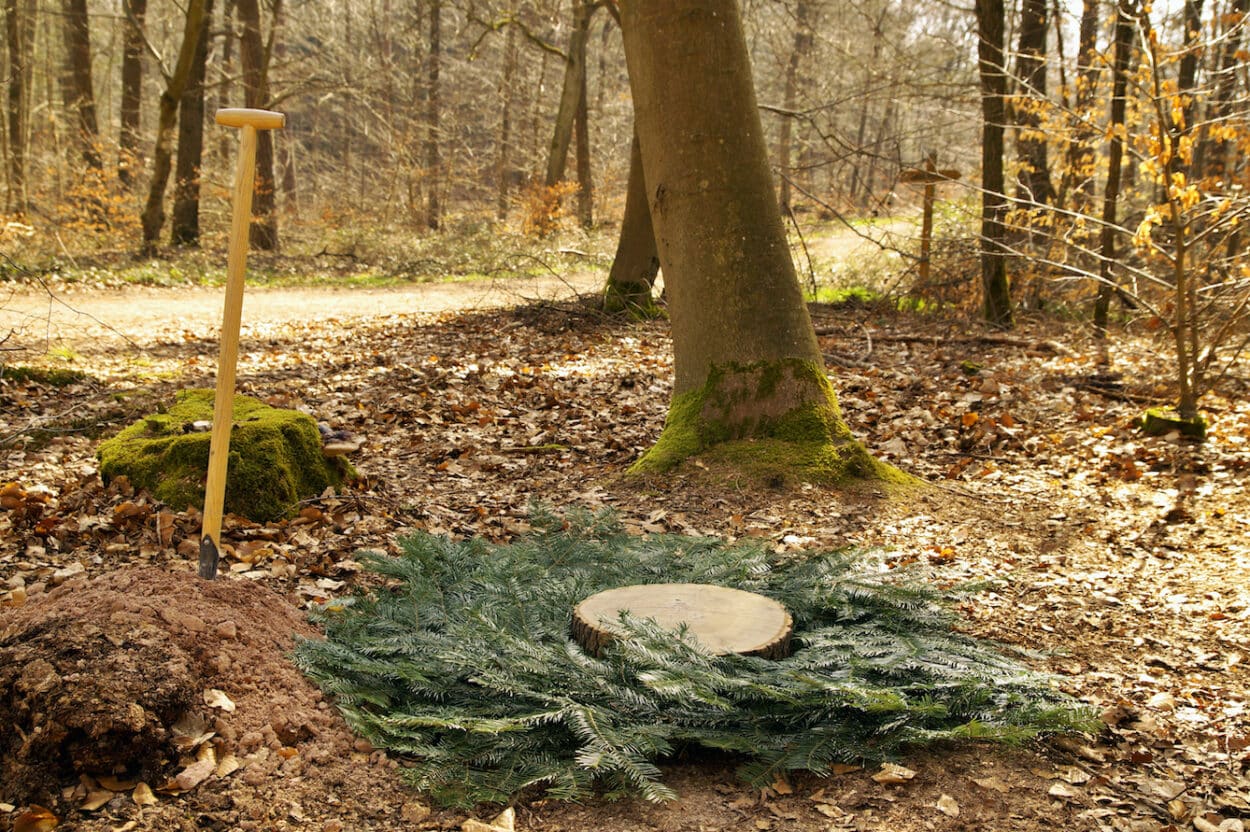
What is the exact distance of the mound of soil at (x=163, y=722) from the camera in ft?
8.09

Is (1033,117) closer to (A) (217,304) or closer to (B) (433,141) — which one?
(A) (217,304)

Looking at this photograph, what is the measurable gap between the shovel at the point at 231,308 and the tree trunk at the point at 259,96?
15426 millimetres

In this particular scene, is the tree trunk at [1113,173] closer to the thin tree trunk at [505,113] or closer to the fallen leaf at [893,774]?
the fallen leaf at [893,774]

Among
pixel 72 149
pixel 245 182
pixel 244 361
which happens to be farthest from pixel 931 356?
pixel 72 149

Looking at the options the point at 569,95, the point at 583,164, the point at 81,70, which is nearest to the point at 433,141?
the point at 583,164

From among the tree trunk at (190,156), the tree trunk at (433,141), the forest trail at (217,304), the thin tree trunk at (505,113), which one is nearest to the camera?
the forest trail at (217,304)

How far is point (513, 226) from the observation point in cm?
2261

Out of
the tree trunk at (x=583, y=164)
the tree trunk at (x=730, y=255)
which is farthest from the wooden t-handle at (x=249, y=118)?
the tree trunk at (x=583, y=164)

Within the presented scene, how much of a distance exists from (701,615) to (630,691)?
1.72ft

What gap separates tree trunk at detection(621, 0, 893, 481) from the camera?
577 centimetres

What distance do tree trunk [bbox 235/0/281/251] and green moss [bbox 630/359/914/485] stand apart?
1415 centimetres

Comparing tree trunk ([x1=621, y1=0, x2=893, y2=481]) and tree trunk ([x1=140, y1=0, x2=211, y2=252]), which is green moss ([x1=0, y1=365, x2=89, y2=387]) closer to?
tree trunk ([x1=621, y1=0, x2=893, y2=481])

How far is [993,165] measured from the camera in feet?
33.9

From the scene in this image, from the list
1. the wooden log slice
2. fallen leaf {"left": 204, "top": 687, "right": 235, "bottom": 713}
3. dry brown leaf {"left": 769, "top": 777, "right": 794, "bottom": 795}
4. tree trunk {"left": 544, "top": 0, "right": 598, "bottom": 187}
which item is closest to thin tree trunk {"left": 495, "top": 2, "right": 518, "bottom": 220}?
tree trunk {"left": 544, "top": 0, "right": 598, "bottom": 187}
